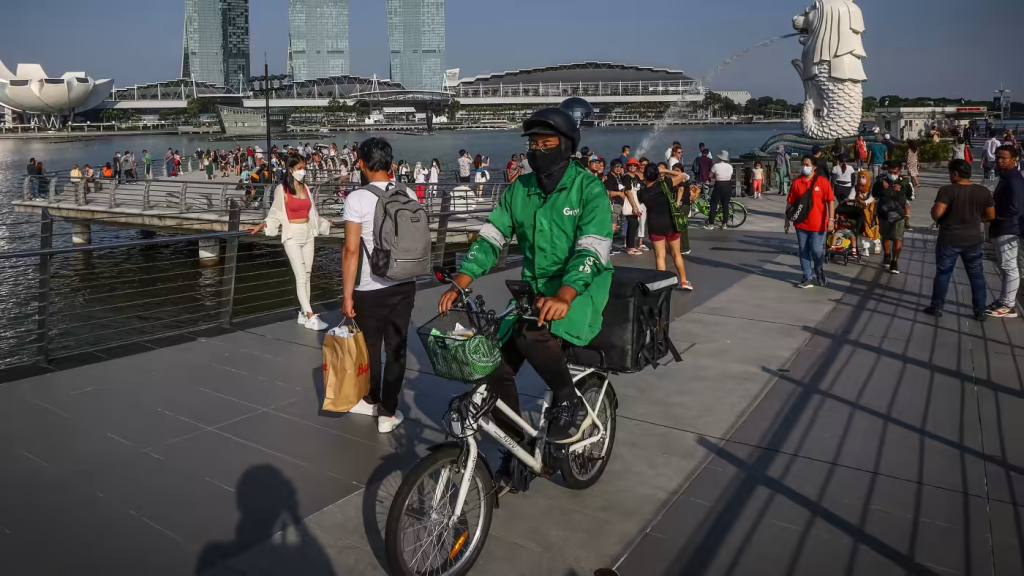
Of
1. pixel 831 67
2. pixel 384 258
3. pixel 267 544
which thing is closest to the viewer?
pixel 267 544

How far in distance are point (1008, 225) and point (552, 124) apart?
20.9 feet

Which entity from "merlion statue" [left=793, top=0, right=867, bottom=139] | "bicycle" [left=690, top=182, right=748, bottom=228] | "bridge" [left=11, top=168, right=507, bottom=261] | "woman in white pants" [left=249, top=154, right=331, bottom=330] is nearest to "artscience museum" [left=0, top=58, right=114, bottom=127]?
"bridge" [left=11, top=168, right=507, bottom=261]

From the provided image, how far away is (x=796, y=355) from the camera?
6469 mm

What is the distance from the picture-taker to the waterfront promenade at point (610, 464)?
336cm

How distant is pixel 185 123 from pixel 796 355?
169 meters

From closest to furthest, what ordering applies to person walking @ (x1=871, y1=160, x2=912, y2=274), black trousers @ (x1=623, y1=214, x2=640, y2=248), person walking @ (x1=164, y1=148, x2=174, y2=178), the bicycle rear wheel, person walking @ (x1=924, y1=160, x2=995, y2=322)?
1. the bicycle rear wheel
2. person walking @ (x1=924, y1=160, x2=995, y2=322)
3. person walking @ (x1=871, y1=160, x2=912, y2=274)
4. black trousers @ (x1=623, y1=214, x2=640, y2=248)
5. person walking @ (x1=164, y1=148, x2=174, y2=178)

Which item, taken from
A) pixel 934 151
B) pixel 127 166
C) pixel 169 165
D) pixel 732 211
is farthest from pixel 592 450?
pixel 169 165

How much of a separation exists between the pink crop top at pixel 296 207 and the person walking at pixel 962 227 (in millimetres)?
6091

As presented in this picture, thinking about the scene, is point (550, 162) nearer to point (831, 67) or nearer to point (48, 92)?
point (831, 67)

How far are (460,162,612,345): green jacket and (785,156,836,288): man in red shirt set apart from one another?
21.4ft

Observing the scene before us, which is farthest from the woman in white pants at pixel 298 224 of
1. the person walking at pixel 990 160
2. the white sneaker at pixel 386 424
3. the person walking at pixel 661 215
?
the person walking at pixel 990 160

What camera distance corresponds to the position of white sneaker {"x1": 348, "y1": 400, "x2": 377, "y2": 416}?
511cm

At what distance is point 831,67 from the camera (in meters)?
28.1

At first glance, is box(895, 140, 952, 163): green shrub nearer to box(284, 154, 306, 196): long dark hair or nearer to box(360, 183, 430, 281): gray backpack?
box(284, 154, 306, 196): long dark hair
